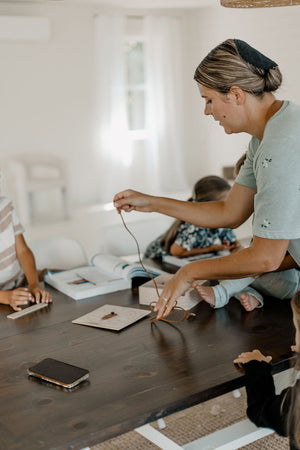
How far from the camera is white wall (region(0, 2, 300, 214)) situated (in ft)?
21.5

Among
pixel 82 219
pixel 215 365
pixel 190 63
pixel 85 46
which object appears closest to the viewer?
pixel 215 365

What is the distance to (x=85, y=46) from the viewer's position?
6.90 m

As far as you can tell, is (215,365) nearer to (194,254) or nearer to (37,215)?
(194,254)

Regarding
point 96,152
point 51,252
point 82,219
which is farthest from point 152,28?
point 51,252

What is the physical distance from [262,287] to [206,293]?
0.81 feet

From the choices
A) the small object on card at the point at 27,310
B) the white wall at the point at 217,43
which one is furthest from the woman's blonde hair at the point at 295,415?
the white wall at the point at 217,43

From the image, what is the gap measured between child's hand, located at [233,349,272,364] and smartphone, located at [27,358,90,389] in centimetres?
41

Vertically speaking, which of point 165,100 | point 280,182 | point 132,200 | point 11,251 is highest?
point 165,100

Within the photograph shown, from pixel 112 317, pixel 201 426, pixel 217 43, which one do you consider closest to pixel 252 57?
pixel 112 317

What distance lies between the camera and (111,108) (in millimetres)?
A: 6996

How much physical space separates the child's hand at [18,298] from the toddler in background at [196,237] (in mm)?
911

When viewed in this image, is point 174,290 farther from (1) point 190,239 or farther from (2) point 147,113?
(2) point 147,113

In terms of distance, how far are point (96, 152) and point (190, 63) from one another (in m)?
1.84

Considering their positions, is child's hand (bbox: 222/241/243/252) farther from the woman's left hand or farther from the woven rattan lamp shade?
the woven rattan lamp shade
